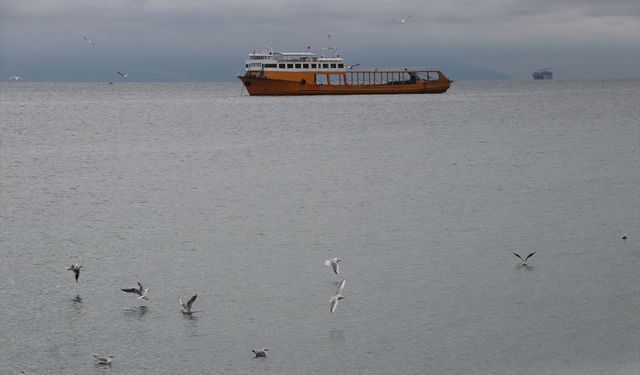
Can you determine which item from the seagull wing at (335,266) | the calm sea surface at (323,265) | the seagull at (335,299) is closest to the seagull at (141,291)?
the calm sea surface at (323,265)

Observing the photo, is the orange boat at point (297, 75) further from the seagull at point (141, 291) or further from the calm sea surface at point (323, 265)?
the seagull at point (141, 291)

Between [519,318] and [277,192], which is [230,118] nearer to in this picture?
[277,192]

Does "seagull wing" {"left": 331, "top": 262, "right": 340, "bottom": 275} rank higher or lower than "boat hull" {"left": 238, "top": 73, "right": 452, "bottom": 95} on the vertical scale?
lower

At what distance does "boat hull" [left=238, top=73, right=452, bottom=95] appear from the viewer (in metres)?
119

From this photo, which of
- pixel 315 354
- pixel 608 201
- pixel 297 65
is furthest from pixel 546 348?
pixel 297 65

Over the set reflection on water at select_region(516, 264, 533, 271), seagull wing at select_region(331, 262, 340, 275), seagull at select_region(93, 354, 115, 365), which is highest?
seagull wing at select_region(331, 262, 340, 275)

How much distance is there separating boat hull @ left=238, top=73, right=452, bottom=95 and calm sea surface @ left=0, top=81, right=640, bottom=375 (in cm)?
6624

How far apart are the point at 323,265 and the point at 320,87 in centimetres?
9872

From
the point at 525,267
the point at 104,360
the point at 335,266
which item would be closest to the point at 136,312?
the point at 104,360

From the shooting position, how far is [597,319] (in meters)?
18.4

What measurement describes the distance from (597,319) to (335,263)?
5.86 metres

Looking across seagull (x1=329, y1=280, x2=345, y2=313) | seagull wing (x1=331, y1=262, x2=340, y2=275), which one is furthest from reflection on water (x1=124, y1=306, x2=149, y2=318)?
seagull wing (x1=331, y1=262, x2=340, y2=275)

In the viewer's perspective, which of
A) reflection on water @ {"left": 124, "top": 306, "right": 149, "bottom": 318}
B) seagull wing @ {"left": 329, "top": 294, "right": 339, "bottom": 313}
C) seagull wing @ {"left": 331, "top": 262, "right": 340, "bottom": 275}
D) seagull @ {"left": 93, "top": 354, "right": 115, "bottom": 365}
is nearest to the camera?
seagull @ {"left": 93, "top": 354, "right": 115, "bottom": 365}

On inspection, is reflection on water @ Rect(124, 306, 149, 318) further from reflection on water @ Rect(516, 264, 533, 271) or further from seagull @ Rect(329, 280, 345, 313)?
reflection on water @ Rect(516, 264, 533, 271)
